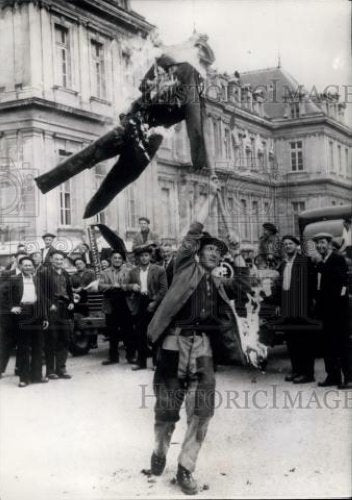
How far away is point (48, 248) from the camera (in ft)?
14.5

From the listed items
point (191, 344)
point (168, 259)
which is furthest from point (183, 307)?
point (168, 259)

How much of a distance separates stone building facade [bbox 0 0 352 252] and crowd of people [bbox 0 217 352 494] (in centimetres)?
19

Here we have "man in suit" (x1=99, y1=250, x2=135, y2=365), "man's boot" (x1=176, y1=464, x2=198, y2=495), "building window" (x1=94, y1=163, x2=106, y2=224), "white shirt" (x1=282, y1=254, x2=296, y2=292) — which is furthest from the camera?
"man in suit" (x1=99, y1=250, x2=135, y2=365)

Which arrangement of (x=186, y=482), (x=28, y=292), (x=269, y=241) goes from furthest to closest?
(x=28, y=292) → (x=269, y=241) → (x=186, y=482)

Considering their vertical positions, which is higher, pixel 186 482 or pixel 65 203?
pixel 65 203

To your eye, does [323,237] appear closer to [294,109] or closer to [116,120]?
[294,109]

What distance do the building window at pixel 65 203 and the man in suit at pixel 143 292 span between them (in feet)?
1.65

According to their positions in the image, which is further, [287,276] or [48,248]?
[287,276]

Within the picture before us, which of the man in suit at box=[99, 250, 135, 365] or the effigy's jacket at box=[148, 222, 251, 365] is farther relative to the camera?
the man in suit at box=[99, 250, 135, 365]

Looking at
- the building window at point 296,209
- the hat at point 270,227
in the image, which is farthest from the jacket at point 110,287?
the building window at point 296,209

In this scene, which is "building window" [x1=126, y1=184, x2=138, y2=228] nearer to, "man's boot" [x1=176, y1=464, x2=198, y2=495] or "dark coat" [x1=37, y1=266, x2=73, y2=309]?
"dark coat" [x1=37, y1=266, x2=73, y2=309]

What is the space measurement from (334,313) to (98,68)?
2.34 m

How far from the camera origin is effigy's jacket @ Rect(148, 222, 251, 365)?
3.59m

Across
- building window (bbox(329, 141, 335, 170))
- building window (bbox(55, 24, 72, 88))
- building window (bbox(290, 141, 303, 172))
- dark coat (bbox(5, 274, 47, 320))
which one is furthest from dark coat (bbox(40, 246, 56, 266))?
building window (bbox(329, 141, 335, 170))
